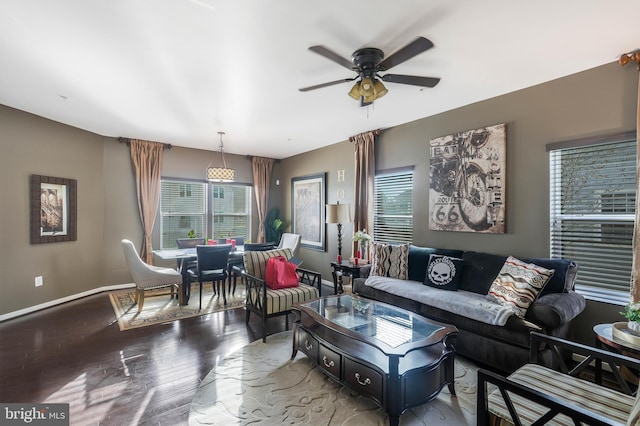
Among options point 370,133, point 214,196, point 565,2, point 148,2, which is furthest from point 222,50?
point 214,196

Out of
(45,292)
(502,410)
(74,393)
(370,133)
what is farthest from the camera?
(370,133)

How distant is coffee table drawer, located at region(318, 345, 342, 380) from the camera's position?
7.52ft

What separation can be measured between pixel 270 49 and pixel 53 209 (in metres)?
4.37

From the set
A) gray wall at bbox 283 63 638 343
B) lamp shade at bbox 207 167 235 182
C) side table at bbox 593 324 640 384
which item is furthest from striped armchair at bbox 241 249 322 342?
side table at bbox 593 324 640 384

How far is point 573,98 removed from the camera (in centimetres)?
290

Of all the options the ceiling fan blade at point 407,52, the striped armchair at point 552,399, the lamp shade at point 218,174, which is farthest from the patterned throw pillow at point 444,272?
the lamp shade at point 218,174

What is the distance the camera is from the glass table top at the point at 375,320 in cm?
228

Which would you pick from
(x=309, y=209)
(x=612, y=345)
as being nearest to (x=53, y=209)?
(x=309, y=209)

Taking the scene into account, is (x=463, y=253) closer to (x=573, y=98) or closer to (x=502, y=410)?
(x=573, y=98)

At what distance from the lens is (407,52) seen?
2.13 metres

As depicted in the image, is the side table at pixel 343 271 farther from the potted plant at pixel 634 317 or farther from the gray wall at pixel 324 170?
the potted plant at pixel 634 317

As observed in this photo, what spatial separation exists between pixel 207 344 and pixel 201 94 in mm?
2804

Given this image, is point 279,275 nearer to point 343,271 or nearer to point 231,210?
point 343,271

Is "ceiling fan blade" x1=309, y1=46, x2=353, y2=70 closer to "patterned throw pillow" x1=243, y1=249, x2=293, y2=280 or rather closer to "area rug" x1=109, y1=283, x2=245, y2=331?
"patterned throw pillow" x1=243, y1=249, x2=293, y2=280
